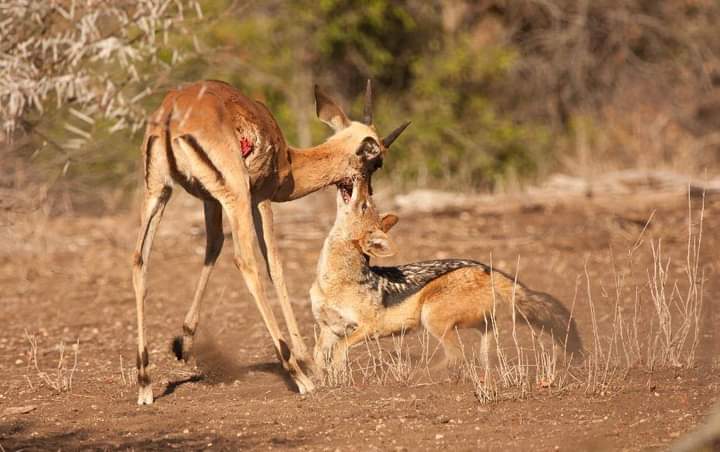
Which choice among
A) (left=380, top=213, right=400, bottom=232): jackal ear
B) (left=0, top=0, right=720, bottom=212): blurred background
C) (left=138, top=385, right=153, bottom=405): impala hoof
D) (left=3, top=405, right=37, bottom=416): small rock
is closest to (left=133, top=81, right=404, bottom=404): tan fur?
(left=138, top=385, right=153, bottom=405): impala hoof

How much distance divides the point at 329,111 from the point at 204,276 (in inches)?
66.1

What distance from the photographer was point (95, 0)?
10.3 metres

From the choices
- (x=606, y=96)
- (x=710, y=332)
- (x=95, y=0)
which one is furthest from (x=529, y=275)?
(x=606, y=96)

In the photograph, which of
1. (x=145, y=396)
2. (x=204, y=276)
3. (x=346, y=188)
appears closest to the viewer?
(x=145, y=396)

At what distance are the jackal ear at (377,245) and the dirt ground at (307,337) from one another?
1178 mm

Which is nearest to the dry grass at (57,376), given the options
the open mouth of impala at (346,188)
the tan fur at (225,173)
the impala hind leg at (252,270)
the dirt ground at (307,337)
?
the dirt ground at (307,337)

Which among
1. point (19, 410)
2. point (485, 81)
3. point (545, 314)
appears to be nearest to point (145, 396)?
point (19, 410)

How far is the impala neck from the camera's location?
8.67 m

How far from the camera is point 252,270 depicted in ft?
25.8

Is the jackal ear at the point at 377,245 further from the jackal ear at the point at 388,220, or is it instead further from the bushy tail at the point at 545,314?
the bushy tail at the point at 545,314

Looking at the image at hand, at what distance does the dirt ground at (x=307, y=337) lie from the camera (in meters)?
6.54

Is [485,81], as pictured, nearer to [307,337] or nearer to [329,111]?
[307,337]

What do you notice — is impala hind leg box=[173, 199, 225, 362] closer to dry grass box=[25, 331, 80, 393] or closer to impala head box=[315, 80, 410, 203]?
dry grass box=[25, 331, 80, 393]

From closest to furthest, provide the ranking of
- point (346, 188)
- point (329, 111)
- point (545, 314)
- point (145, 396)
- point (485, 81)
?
point (145, 396), point (545, 314), point (346, 188), point (329, 111), point (485, 81)
